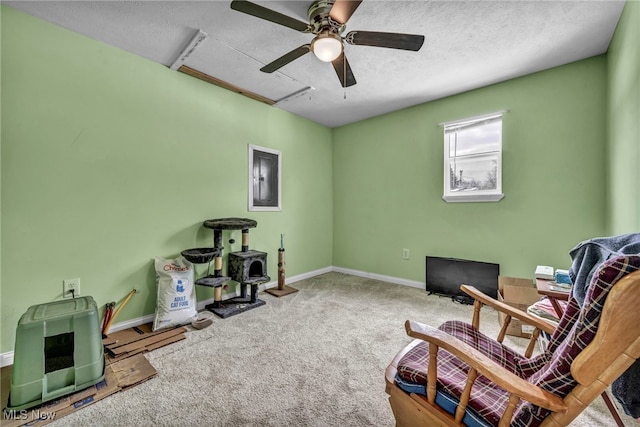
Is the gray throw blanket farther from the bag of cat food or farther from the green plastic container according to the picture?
the bag of cat food

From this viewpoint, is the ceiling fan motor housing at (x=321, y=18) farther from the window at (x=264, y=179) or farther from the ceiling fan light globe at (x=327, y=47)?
the window at (x=264, y=179)

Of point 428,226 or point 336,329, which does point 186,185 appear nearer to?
point 336,329

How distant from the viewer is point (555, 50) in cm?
242

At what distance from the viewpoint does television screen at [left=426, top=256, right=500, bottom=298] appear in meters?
3.14

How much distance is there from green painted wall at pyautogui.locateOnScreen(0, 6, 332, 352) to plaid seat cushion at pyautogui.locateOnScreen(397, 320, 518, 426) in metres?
2.50

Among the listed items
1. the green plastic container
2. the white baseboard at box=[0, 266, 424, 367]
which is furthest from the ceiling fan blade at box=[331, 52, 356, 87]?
the white baseboard at box=[0, 266, 424, 367]

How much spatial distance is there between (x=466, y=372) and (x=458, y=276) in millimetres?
2426

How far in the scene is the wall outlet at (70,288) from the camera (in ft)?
7.03

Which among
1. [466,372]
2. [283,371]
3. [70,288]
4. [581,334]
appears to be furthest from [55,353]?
[581,334]

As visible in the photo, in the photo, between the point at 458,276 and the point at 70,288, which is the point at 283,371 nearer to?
the point at 70,288

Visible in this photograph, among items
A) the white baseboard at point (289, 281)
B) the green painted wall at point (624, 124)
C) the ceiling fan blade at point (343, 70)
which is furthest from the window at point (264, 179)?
the green painted wall at point (624, 124)

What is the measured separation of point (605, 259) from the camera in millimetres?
1042

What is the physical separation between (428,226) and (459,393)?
112 inches

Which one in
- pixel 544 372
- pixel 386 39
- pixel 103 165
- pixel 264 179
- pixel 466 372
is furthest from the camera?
pixel 264 179
